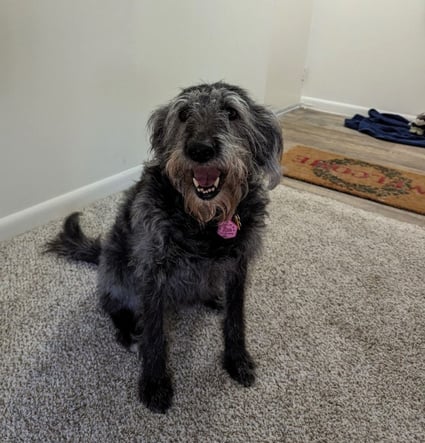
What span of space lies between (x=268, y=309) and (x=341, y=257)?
1.73 feet

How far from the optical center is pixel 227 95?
108 centimetres

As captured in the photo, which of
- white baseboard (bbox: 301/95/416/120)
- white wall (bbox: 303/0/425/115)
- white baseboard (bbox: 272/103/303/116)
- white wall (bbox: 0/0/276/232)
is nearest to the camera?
white wall (bbox: 0/0/276/232)

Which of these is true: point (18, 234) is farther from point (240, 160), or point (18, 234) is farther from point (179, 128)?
point (240, 160)

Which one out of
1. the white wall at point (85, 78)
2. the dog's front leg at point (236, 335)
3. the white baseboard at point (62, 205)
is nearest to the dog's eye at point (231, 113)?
the dog's front leg at point (236, 335)

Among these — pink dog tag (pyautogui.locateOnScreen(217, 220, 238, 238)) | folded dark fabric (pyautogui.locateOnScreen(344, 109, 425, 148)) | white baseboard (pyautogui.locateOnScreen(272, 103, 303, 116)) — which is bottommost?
white baseboard (pyautogui.locateOnScreen(272, 103, 303, 116))

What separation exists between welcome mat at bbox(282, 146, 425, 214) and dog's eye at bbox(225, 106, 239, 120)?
166 cm

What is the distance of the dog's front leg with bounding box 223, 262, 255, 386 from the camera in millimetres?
1287

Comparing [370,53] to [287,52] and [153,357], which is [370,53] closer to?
[287,52]

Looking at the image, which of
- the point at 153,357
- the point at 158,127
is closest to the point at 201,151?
the point at 158,127

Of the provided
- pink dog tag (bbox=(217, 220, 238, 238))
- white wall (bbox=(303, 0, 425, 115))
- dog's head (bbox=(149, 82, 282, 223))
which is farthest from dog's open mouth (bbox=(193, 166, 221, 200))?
white wall (bbox=(303, 0, 425, 115))

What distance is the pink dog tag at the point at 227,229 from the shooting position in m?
1.13

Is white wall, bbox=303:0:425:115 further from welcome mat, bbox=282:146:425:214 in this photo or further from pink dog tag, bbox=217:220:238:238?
pink dog tag, bbox=217:220:238:238

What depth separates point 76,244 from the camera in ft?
5.59

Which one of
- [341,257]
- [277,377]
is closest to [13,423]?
[277,377]
